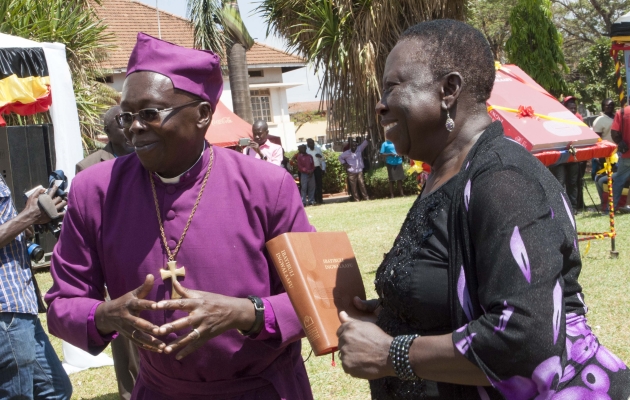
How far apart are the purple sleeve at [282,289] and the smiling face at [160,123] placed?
38 cm

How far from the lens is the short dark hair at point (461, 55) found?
184 cm

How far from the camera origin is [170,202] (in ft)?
8.12

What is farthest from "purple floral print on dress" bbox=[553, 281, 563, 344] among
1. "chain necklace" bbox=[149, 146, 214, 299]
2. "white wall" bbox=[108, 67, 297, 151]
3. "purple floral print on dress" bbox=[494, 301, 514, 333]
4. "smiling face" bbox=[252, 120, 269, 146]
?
"white wall" bbox=[108, 67, 297, 151]

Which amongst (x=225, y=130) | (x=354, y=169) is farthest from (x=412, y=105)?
(x=354, y=169)

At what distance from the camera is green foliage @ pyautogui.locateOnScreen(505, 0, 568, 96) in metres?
23.2

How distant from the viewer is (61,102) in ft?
27.1

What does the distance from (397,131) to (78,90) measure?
14728mm

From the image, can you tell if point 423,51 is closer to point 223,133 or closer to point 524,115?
point 524,115

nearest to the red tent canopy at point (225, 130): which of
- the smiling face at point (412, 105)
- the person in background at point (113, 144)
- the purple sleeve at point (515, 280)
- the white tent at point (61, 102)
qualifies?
the white tent at point (61, 102)

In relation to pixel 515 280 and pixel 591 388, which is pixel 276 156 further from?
pixel 515 280

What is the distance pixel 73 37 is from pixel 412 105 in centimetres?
1556

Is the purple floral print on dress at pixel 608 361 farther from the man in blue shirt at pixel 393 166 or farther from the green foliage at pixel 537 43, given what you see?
the green foliage at pixel 537 43

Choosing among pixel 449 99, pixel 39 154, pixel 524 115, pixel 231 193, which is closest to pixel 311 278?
pixel 231 193

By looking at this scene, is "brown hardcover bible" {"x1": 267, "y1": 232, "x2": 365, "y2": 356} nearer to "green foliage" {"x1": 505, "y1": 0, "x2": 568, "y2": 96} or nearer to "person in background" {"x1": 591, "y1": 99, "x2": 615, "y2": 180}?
"person in background" {"x1": 591, "y1": 99, "x2": 615, "y2": 180}
